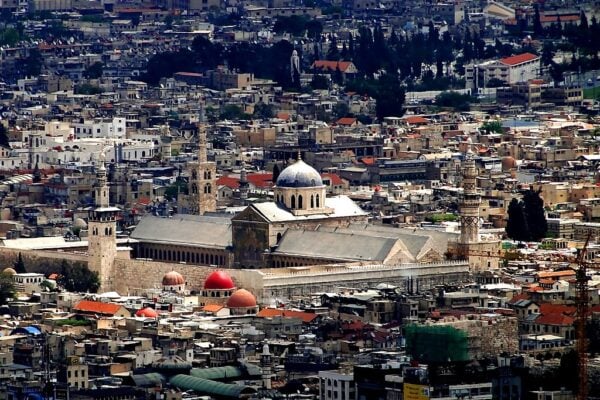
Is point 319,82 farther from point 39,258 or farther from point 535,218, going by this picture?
point 39,258

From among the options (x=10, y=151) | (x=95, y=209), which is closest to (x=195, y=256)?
(x=95, y=209)

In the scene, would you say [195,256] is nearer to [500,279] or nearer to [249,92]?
[500,279]

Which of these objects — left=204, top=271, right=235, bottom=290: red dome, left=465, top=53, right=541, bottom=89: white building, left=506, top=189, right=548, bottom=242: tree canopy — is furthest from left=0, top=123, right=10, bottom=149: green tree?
left=204, top=271, right=235, bottom=290: red dome

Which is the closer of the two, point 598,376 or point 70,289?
point 598,376

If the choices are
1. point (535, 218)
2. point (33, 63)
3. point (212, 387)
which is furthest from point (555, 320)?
point (33, 63)

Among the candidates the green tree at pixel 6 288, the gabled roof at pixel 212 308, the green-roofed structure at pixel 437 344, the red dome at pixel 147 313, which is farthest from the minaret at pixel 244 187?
the green-roofed structure at pixel 437 344

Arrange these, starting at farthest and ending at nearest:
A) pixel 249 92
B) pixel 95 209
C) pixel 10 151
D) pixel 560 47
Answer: pixel 560 47
pixel 249 92
pixel 10 151
pixel 95 209

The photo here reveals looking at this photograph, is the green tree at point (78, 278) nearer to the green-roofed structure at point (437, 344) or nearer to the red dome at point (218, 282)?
the red dome at point (218, 282)

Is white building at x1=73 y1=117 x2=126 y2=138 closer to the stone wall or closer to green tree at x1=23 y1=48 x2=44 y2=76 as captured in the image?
green tree at x1=23 y1=48 x2=44 y2=76
